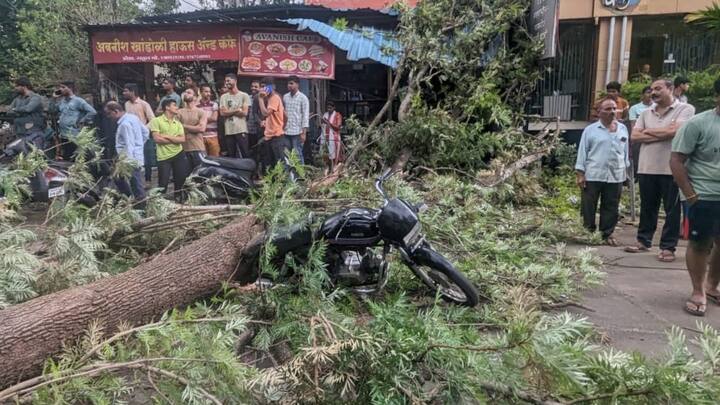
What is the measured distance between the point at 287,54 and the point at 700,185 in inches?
299

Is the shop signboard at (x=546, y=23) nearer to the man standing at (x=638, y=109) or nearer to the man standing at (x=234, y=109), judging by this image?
the man standing at (x=638, y=109)

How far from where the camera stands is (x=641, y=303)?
13.0ft

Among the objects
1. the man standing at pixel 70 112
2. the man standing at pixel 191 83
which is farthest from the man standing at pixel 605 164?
the man standing at pixel 70 112

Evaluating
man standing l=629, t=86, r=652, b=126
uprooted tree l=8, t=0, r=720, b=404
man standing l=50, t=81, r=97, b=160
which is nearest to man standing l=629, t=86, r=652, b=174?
man standing l=629, t=86, r=652, b=126

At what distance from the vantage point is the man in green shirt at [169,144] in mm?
7250

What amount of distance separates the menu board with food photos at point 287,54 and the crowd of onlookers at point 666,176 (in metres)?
5.56

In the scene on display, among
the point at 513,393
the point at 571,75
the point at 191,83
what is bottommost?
the point at 513,393

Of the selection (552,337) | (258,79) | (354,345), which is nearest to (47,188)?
(258,79)

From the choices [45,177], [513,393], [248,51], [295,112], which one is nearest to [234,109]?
[295,112]

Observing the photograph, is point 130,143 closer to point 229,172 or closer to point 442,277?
point 229,172

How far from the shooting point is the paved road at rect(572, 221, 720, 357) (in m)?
3.38

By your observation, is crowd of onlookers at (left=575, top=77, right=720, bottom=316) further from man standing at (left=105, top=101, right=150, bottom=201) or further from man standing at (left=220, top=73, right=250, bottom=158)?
man standing at (left=220, top=73, right=250, bottom=158)

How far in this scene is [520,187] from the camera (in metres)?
7.04

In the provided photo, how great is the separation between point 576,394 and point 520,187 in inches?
209
